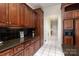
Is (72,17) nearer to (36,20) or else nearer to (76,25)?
(76,25)

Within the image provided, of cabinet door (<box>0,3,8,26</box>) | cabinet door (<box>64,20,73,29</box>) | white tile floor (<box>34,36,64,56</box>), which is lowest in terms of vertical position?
white tile floor (<box>34,36,64,56</box>)

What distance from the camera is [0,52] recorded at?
1.78 meters

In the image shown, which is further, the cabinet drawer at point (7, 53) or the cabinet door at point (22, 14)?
the cabinet door at point (22, 14)

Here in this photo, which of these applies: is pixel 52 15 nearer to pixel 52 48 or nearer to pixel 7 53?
pixel 52 48

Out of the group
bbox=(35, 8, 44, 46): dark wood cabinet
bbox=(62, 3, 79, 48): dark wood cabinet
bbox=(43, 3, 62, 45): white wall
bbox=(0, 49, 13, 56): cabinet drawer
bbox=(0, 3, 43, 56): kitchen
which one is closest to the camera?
bbox=(0, 49, 13, 56): cabinet drawer

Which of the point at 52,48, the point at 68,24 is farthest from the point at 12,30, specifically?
the point at 68,24

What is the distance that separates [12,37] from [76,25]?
5.48 ft

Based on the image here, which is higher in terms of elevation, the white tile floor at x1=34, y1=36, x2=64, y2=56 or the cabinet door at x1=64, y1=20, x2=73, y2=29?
the cabinet door at x1=64, y1=20, x2=73, y2=29

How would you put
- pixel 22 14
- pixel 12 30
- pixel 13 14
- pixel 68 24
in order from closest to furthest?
1. pixel 68 24
2. pixel 13 14
3. pixel 12 30
4. pixel 22 14

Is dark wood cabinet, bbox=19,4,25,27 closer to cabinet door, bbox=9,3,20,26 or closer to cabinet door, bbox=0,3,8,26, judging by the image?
cabinet door, bbox=9,3,20,26

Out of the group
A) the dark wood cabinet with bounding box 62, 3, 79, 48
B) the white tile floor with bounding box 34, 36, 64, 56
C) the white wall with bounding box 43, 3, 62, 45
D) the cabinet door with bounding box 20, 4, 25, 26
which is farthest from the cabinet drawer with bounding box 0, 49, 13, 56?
the cabinet door with bounding box 20, 4, 25, 26

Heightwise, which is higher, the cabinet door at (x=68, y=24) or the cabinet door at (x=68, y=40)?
the cabinet door at (x=68, y=24)

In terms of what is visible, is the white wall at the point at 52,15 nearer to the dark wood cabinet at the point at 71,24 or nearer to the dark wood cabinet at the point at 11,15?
the dark wood cabinet at the point at 71,24

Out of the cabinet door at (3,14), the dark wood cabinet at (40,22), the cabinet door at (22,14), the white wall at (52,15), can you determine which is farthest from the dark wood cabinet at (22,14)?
the white wall at (52,15)
